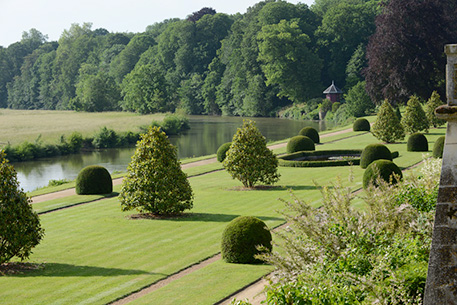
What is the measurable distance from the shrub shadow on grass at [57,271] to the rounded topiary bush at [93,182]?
990cm

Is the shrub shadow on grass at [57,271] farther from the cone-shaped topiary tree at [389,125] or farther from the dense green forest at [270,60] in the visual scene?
the dense green forest at [270,60]

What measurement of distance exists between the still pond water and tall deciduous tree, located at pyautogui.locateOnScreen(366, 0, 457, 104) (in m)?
11.4

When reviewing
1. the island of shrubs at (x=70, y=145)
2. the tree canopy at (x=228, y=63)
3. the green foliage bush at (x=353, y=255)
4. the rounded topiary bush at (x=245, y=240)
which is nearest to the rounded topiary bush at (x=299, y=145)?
the rounded topiary bush at (x=245, y=240)

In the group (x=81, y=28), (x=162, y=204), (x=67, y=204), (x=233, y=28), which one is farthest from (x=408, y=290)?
(x=81, y=28)

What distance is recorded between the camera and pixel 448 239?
19.4 feet

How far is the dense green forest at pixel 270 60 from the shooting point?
4988 cm

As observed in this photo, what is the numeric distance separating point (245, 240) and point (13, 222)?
490cm

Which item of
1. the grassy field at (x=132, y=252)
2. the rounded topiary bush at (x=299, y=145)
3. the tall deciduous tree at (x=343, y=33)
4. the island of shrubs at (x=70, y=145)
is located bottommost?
the grassy field at (x=132, y=252)

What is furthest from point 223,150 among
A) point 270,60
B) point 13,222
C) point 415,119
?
point 270,60

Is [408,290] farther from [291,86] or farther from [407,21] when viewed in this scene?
[291,86]

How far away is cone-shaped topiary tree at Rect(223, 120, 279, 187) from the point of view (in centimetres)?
2180

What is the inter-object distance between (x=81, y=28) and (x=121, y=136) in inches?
3816

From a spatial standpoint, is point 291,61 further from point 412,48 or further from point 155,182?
point 155,182

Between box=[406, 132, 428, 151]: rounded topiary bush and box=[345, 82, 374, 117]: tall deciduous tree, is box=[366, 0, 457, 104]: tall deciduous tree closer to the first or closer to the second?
box=[345, 82, 374, 117]: tall deciduous tree
